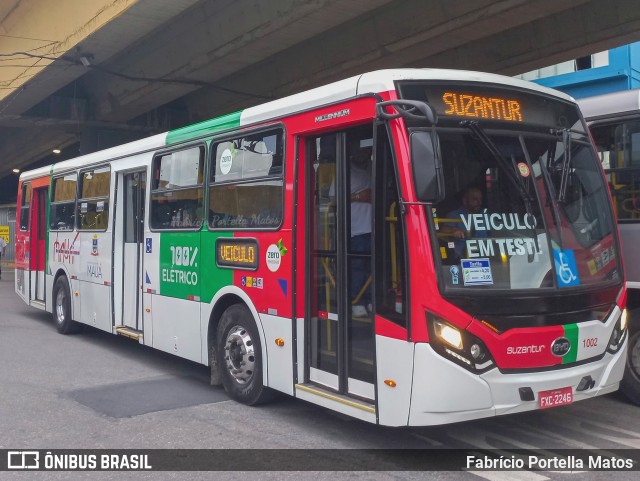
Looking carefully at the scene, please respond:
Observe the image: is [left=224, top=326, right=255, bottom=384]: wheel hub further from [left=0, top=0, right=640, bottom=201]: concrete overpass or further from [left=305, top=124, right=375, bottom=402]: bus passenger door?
[left=0, top=0, right=640, bottom=201]: concrete overpass

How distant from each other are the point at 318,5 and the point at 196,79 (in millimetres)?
6217

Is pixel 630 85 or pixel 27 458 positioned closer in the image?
pixel 27 458

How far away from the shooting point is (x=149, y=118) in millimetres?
22797

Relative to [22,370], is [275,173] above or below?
above

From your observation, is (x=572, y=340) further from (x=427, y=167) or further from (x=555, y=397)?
(x=427, y=167)

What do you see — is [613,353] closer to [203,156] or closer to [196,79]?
Result: [203,156]

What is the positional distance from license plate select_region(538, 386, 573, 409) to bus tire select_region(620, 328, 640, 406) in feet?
6.61

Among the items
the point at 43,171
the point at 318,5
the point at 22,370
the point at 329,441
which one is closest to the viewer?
the point at 329,441

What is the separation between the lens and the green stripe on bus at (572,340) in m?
5.42

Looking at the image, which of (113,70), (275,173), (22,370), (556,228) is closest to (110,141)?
(113,70)

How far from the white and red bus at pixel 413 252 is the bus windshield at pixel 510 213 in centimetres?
1

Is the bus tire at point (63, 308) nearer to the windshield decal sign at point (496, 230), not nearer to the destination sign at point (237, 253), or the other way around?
the destination sign at point (237, 253)

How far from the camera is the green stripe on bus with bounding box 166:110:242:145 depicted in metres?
7.57

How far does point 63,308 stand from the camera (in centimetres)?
1218
